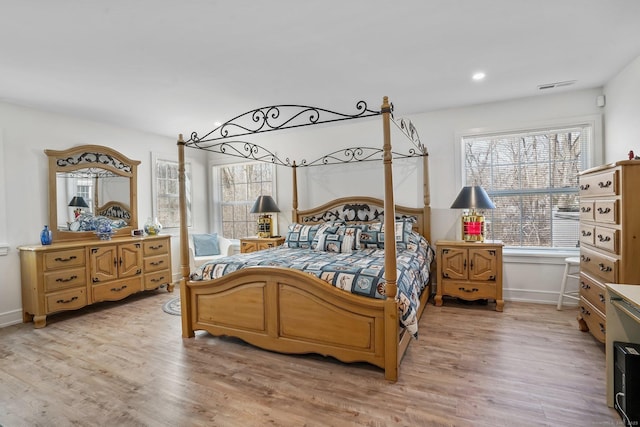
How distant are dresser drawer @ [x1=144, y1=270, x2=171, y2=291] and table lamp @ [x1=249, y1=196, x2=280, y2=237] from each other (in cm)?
150

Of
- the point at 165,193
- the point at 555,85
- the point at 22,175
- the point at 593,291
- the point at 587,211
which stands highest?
the point at 555,85

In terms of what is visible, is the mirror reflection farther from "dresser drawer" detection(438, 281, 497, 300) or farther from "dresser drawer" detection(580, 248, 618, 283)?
"dresser drawer" detection(580, 248, 618, 283)

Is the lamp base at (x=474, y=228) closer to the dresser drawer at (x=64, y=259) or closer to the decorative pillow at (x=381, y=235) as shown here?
the decorative pillow at (x=381, y=235)

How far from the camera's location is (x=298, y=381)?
2.27 metres

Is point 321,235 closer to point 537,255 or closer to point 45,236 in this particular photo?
point 537,255

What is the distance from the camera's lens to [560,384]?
7.03 feet

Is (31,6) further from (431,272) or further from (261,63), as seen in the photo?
(431,272)

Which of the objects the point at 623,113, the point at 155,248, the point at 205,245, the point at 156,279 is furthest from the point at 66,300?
the point at 623,113

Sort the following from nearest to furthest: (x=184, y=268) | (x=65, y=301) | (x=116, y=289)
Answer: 1. (x=184, y=268)
2. (x=65, y=301)
3. (x=116, y=289)

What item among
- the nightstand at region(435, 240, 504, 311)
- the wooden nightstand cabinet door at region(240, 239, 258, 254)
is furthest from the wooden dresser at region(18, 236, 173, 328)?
the nightstand at region(435, 240, 504, 311)

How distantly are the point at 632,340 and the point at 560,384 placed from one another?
0.54 metres

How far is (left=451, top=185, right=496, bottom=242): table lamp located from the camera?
3674 mm

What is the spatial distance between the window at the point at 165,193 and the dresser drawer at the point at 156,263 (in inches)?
30.7

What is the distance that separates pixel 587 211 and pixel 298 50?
291cm
